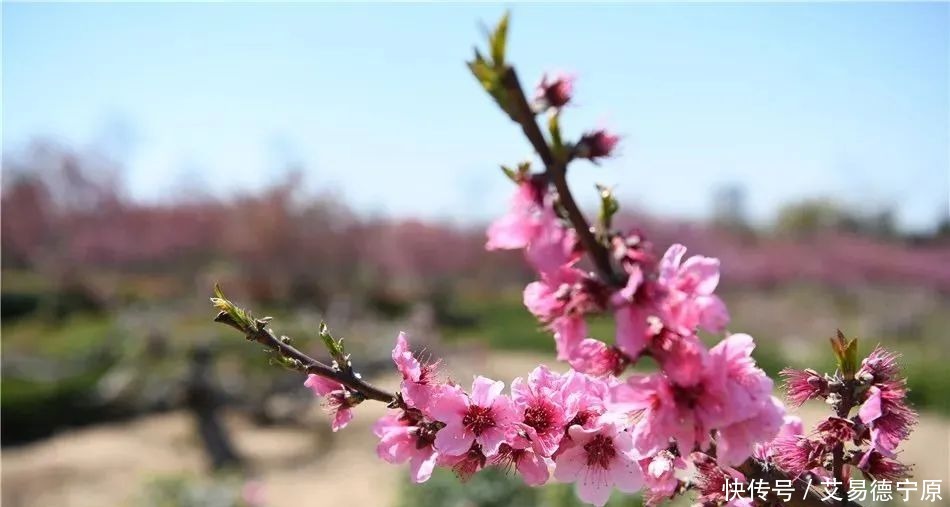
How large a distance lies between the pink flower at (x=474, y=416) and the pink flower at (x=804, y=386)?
1.37ft

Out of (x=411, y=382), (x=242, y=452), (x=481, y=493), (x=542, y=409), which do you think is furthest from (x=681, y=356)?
(x=242, y=452)

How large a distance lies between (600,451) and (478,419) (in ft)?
0.54

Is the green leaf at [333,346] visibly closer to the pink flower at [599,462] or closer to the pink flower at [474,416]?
the pink flower at [474,416]

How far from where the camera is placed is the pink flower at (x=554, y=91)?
0.73 m

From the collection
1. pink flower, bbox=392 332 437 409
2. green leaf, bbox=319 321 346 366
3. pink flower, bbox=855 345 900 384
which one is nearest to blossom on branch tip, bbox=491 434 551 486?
pink flower, bbox=392 332 437 409

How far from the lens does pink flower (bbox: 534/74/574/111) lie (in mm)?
729

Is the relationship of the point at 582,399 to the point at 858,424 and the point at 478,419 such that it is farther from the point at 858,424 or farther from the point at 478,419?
the point at 858,424

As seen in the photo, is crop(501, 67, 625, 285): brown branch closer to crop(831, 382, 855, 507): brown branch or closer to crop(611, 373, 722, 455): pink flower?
crop(611, 373, 722, 455): pink flower

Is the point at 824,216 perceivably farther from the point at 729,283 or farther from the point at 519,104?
the point at 519,104

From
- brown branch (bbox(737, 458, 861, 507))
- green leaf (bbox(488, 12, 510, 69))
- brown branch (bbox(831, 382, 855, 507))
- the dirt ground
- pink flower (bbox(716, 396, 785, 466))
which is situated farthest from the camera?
the dirt ground

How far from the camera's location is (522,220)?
2.42ft

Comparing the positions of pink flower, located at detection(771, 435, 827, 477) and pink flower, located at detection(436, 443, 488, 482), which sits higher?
pink flower, located at detection(771, 435, 827, 477)

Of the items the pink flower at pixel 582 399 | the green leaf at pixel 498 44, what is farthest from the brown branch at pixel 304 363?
the green leaf at pixel 498 44

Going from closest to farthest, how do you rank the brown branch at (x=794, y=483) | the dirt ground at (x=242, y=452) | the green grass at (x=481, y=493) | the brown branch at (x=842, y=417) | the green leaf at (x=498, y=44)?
the green leaf at (x=498, y=44) < the brown branch at (x=794, y=483) < the brown branch at (x=842, y=417) < the green grass at (x=481, y=493) < the dirt ground at (x=242, y=452)
